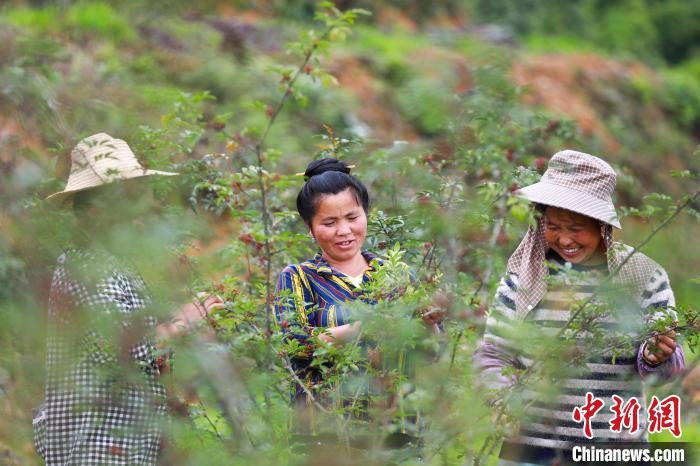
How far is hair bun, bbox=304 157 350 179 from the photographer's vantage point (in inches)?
127

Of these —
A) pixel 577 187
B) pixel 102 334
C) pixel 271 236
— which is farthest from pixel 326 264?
pixel 102 334

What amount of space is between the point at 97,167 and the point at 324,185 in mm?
748

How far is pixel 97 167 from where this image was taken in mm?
2842

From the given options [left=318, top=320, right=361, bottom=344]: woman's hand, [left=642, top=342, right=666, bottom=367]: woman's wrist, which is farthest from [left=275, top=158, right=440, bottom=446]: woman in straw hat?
[left=642, top=342, right=666, bottom=367]: woman's wrist

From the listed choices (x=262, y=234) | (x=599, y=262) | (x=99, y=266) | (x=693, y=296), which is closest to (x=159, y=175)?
(x=262, y=234)

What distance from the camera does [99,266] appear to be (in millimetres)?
2141

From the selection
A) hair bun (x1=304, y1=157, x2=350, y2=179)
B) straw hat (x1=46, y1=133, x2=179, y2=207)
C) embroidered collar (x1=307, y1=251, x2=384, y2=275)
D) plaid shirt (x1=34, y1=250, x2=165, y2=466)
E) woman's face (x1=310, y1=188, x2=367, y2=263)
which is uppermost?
hair bun (x1=304, y1=157, x2=350, y2=179)

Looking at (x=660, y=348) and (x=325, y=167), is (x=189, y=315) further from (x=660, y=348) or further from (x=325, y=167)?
(x=660, y=348)

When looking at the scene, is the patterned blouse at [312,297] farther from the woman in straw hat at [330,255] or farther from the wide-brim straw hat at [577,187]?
the wide-brim straw hat at [577,187]

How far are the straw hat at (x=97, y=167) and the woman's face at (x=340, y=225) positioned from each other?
0.62 m

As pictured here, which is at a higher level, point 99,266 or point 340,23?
point 340,23

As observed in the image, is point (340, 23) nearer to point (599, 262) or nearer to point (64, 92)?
point (64, 92)

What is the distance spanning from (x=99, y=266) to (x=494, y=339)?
1332mm

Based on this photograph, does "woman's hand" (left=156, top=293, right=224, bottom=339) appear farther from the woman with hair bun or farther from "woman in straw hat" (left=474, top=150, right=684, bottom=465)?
"woman in straw hat" (left=474, top=150, right=684, bottom=465)
